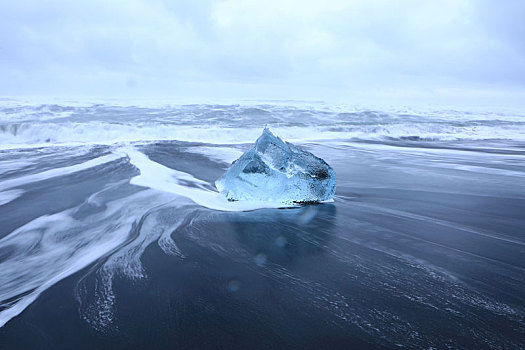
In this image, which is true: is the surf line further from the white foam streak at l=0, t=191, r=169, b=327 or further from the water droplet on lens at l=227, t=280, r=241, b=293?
the water droplet on lens at l=227, t=280, r=241, b=293

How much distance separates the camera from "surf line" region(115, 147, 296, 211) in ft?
13.3

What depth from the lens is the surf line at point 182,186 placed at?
4059mm

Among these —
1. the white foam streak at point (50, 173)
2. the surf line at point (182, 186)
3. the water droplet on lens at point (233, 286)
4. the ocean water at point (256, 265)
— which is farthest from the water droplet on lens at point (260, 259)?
the white foam streak at point (50, 173)

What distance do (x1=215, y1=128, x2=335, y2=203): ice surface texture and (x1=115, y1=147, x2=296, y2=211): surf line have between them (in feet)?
0.42

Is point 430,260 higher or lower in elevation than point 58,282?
higher

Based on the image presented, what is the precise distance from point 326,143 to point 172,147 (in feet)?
16.6

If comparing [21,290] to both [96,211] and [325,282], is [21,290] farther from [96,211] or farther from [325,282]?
[325,282]

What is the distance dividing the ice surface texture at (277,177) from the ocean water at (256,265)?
181 millimetres

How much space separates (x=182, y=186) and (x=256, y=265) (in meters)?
2.69

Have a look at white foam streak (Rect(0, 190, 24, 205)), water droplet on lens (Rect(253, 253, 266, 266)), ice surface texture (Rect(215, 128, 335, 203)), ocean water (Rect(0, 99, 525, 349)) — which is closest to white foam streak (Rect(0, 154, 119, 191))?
ocean water (Rect(0, 99, 525, 349))

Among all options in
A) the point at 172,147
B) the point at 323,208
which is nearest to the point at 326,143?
the point at 172,147

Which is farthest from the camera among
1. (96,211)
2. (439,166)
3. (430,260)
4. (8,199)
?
(439,166)

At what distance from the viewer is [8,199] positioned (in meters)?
4.39

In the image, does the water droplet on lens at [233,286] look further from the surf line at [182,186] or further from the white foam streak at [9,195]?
the white foam streak at [9,195]
